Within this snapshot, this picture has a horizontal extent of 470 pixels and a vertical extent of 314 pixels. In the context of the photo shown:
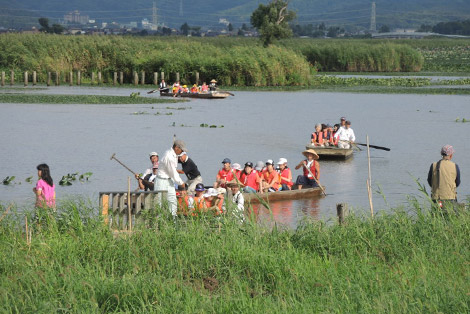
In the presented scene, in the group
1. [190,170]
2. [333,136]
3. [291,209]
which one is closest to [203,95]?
[333,136]

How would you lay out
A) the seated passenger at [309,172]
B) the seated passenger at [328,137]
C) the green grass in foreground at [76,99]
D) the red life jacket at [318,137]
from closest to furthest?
1. the seated passenger at [309,172]
2. the red life jacket at [318,137]
3. the seated passenger at [328,137]
4. the green grass in foreground at [76,99]

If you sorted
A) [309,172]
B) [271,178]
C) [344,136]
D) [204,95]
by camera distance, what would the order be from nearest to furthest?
[271,178] → [309,172] → [344,136] → [204,95]

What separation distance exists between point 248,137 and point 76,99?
18.5 metres

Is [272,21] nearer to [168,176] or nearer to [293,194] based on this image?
[293,194]

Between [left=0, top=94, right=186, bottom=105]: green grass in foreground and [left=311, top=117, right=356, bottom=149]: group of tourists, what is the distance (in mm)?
23671

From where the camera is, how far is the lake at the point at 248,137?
24.0m

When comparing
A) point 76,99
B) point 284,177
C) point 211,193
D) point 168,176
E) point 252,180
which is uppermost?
point 168,176

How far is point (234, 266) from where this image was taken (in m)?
12.0

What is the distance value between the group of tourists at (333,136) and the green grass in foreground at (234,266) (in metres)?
15.4

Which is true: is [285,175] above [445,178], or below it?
below

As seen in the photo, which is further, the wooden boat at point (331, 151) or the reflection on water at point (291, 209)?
the wooden boat at point (331, 151)

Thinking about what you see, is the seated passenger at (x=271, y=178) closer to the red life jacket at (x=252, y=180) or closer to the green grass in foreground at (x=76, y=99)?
the red life jacket at (x=252, y=180)

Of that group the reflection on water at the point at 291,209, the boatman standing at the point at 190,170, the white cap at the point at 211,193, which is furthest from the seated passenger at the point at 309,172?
the white cap at the point at 211,193

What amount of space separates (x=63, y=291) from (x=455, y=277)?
491 centimetres
